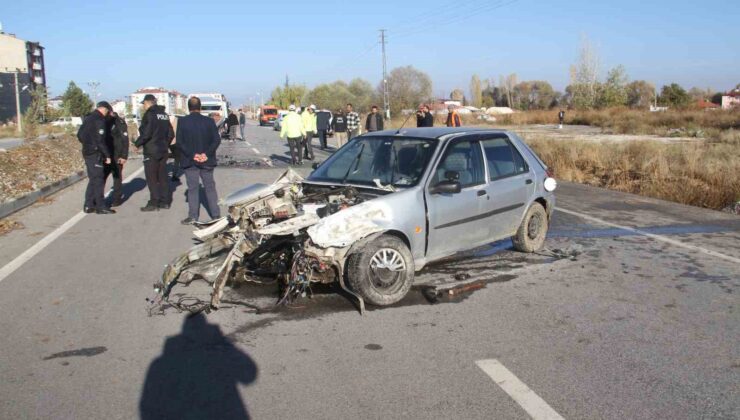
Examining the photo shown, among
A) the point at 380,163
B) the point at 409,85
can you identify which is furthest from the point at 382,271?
the point at 409,85

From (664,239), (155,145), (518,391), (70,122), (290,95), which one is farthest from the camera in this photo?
(290,95)

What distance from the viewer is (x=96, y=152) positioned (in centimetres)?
1070

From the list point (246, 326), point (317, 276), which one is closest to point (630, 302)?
point (317, 276)

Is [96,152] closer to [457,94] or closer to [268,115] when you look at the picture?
[268,115]

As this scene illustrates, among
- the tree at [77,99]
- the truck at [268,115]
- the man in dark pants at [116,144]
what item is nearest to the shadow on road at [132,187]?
the man in dark pants at [116,144]

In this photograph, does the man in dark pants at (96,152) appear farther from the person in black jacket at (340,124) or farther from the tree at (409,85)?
the tree at (409,85)

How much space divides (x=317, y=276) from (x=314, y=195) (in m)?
1.09

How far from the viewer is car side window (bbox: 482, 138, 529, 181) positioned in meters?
7.39

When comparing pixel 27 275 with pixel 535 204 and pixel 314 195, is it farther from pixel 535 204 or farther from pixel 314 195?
pixel 535 204

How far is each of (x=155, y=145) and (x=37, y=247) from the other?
10.3 ft

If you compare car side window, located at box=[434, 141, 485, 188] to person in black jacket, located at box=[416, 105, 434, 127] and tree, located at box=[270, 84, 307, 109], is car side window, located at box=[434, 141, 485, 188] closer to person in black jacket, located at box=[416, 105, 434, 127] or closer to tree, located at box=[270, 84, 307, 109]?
person in black jacket, located at box=[416, 105, 434, 127]

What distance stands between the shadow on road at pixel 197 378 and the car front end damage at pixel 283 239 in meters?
0.75

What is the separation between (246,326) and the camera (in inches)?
211

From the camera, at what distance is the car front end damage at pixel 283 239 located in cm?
571
